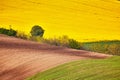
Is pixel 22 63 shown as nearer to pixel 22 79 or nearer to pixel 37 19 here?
pixel 22 79

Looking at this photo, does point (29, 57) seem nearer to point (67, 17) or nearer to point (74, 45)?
point (74, 45)

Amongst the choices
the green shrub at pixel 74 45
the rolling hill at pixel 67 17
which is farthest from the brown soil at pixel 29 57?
the rolling hill at pixel 67 17

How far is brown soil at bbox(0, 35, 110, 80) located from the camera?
11569mm

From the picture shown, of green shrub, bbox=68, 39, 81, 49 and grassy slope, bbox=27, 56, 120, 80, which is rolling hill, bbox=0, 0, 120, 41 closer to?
green shrub, bbox=68, 39, 81, 49

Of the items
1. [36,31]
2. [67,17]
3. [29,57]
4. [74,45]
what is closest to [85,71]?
[29,57]

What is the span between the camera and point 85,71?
9.63 metres

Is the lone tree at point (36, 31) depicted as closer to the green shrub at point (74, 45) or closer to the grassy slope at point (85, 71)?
the green shrub at point (74, 45)

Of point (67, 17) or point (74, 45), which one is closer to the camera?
point (74, 45)

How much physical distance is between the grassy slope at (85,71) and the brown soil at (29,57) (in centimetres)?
77

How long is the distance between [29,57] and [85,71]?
361cm

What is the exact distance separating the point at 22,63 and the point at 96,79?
3896 millimetres

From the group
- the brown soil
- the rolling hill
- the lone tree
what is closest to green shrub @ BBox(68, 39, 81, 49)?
the brown soil

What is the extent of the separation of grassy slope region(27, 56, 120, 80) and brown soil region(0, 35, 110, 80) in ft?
2.53

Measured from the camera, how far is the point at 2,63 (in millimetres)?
13055
